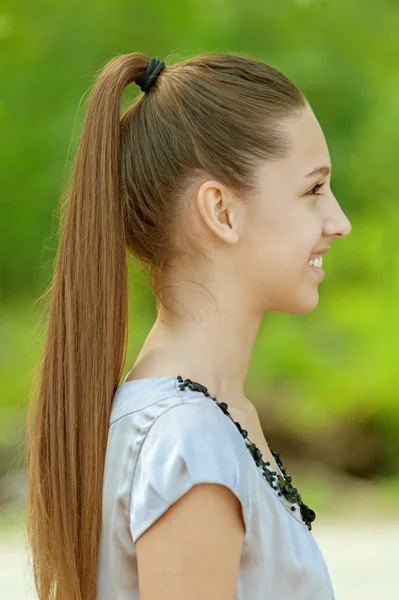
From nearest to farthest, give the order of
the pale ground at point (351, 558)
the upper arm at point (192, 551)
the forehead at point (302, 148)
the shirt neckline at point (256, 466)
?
the upper arm at point (192, 551), the shirt neckline at point (256, 466), the forehead at point (302, 148), the pale ground at point (351, 558)

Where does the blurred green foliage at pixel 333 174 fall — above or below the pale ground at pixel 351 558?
above

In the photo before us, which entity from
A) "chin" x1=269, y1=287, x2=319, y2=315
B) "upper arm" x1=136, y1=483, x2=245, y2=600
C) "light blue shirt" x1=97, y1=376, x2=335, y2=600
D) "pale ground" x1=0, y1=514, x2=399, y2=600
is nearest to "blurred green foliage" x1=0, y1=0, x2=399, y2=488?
"pale ground" x1=0, y1=514, x2=399, y2=600

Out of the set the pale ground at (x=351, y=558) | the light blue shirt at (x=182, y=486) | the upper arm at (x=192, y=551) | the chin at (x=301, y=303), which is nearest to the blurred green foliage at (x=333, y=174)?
the pale ground at (x=351, y=558)

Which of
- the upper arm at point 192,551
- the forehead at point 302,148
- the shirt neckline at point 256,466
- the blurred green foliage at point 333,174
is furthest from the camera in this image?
the blurred green foliage at point 333,174

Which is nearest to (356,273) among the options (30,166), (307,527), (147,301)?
(147,301)

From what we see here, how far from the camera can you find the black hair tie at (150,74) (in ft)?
4.72

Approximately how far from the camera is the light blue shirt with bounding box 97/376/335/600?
1.15 m

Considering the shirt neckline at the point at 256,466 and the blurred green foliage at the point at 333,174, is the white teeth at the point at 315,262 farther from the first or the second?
the blurred green foliage at the point at 333,174

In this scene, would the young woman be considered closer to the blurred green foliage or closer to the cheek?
the cheek

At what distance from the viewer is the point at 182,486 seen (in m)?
1.13

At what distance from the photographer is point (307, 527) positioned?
54.7 inches

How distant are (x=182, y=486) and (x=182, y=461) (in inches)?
1.2

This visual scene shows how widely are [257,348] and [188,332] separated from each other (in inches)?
166

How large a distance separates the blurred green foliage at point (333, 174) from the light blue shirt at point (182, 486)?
3964 mm
